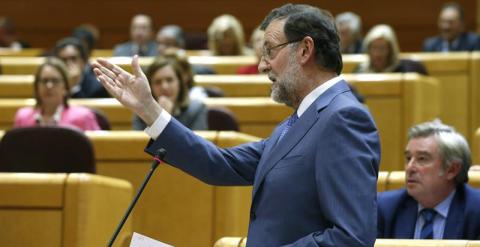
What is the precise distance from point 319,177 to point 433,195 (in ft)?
3.74

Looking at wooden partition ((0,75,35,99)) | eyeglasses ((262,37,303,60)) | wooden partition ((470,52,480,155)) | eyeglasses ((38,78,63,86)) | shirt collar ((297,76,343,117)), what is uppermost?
eyeglasses ((262,37,303,60))

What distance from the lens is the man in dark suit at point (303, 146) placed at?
1742 millimetres

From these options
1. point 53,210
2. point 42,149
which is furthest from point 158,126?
point 42,149

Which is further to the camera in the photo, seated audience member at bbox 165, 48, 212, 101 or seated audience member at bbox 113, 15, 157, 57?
seated audience member at bbox 113, 15, 157, 57

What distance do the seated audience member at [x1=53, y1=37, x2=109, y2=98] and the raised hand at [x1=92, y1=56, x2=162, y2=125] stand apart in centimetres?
337

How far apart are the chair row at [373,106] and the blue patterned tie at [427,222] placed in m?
1.54

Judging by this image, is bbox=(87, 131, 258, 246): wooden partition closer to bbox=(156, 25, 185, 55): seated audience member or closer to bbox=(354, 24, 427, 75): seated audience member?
bbox=(354, 24, 427, 75): seated audience member

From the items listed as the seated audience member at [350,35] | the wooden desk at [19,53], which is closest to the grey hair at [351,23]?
the seated audience member at [350,35]

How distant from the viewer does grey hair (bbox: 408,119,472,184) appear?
9.34 ft

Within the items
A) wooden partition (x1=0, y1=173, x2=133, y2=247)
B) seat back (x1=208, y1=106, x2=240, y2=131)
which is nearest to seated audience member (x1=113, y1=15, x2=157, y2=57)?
seat back (x1=208, y1=106, x2=240, y2=131)

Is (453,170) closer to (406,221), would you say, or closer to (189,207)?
(406,221)

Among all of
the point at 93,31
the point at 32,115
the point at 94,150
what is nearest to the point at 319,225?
the point at 94,150

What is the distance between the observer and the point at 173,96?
4.17 m

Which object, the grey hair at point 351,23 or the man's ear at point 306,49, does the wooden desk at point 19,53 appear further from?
the man's ear at point 306,49
